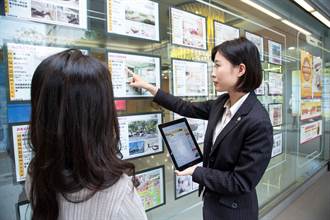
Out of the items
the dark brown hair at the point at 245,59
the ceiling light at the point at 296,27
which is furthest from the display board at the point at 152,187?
the ceiling light at the point at 296,27

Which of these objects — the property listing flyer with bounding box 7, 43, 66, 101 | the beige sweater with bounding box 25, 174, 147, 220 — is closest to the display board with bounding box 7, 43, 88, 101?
the property listing flyer with bounding box 7, 43, 66, 101

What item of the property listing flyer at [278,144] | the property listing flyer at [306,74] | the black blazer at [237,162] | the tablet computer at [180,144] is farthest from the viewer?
the property listing flyer at [306,74]

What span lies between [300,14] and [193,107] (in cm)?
319

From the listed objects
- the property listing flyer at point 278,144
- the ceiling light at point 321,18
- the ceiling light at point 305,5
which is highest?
the ceiling light at point 321,18

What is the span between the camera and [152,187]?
1.69 meters

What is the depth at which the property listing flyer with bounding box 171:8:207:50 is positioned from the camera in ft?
5.84

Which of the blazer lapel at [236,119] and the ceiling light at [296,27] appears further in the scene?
the ceiling light at [296,27]

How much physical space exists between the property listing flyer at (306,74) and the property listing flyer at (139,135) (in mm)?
2874

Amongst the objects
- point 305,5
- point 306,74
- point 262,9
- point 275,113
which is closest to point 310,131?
point 306,74

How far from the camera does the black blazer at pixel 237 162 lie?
3.84ft

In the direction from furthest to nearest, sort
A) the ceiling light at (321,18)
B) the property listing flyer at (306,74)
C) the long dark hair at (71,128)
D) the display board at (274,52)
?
the ceiling light at (321,18) < the property listing flyer at (306,74) < the display board at (274,52) < the long dark hair at (71,128)

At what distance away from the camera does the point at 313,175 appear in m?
4.27

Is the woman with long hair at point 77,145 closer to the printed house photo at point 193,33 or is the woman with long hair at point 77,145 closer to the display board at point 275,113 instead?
the printed house photo at point 193,33

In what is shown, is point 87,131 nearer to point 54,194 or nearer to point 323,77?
point 54,194
